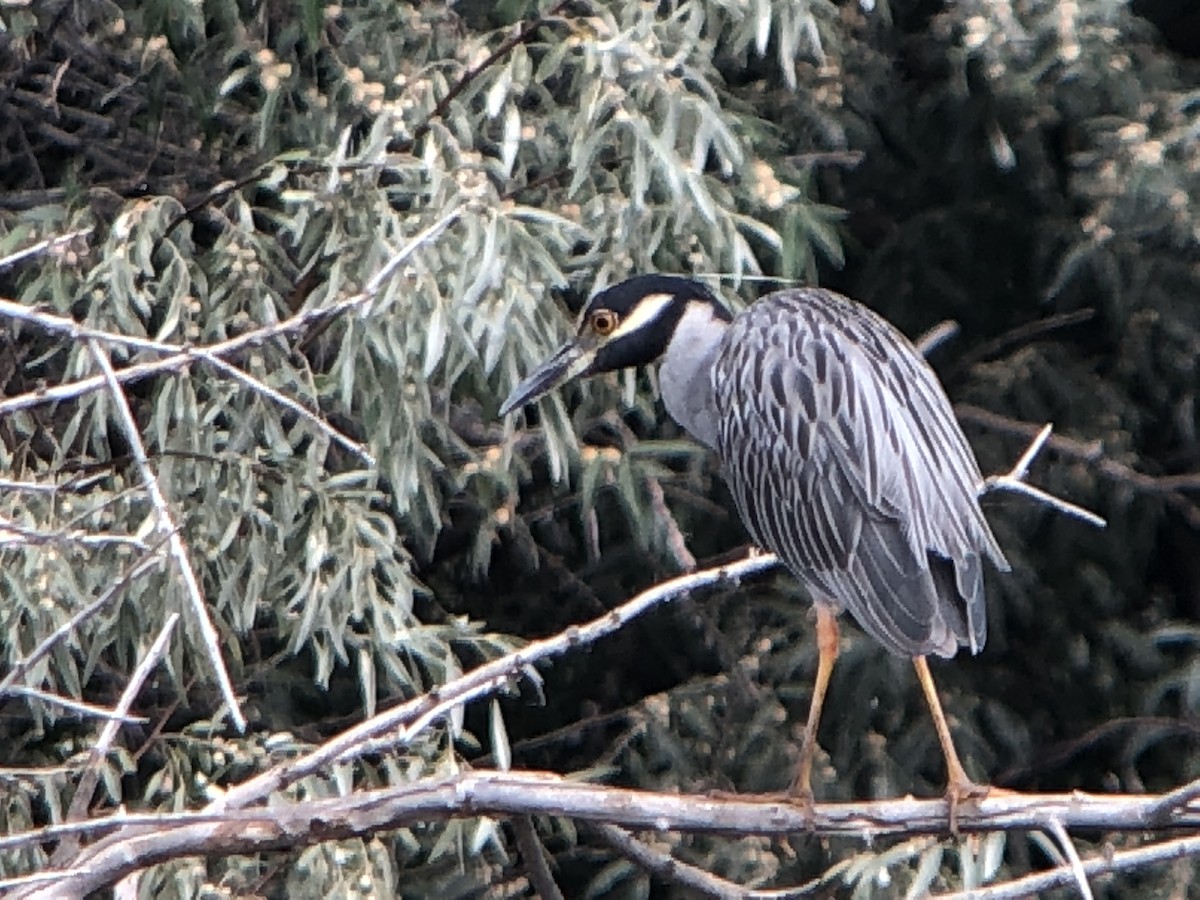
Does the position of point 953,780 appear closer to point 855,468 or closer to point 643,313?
point 855,468

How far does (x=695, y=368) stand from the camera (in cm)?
297

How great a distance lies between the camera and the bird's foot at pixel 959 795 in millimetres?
2145

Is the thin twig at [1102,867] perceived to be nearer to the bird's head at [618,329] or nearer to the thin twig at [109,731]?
the thin twig at [109,731]

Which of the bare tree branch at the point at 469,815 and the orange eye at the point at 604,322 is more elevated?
the orange eye at the point at 604,322

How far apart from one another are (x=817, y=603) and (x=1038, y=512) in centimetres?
117

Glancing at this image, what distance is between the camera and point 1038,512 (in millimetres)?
3807

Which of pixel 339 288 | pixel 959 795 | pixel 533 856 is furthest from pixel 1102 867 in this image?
pixel 339 288

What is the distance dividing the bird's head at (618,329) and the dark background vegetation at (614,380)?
0.07 meters

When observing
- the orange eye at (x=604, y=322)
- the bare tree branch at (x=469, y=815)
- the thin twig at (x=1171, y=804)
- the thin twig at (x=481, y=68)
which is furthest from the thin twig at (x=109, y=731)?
the thin twig at (x=1171, y=804)

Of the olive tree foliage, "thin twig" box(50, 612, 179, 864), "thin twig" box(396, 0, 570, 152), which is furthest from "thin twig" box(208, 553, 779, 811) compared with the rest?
"thin twig" box(396, 0, 570, 152)

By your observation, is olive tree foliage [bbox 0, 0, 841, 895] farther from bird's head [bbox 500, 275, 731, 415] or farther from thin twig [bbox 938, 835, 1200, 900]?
thin twig [bbox 938, 835, 1200, 900]

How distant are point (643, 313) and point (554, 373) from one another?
0.48ft

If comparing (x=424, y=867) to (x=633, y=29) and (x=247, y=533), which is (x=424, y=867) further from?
(x=633, y=29)

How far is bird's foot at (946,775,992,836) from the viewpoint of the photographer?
214cm
